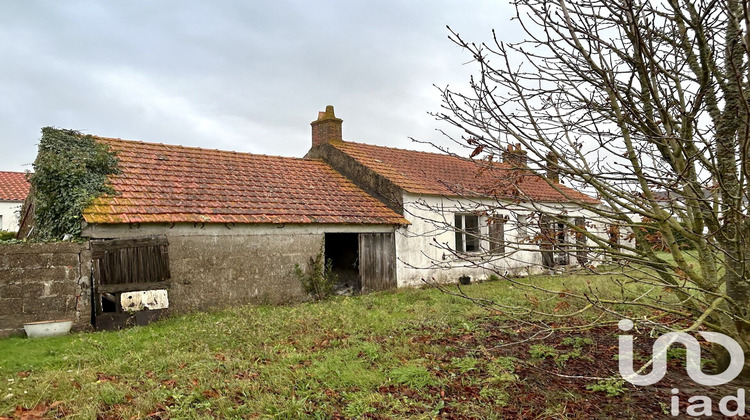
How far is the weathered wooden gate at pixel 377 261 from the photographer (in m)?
13.6

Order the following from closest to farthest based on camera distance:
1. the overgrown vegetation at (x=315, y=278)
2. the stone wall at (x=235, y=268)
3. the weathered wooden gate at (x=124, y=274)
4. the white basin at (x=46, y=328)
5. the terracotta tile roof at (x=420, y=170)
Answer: the white basin at (x=46, y=328) → the weathered wooden gate at (x=124, y=274) → the stone wall at (x=235, y=268) → the overgrown vegetation at (x=315, y=278) → the terracotta tile roof at (x=420, y=170)

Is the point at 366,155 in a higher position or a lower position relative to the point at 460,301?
higher

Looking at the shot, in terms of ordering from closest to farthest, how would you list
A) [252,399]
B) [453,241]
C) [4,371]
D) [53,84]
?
[252,399] → [4,371] → [53,84] → [453,241]

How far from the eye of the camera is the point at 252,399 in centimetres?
489

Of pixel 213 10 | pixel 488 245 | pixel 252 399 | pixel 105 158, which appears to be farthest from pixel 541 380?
pixel 488 245

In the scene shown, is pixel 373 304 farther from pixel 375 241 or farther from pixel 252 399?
pixel 252 399

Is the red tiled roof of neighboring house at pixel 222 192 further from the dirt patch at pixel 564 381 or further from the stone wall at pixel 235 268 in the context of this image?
the dirt patch at pixel 564 381

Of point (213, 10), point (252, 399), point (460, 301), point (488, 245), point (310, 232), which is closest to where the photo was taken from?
point (252, 399)

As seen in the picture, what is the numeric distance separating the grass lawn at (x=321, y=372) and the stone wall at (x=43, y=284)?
1.99 feet

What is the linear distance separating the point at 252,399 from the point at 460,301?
22.5 ft

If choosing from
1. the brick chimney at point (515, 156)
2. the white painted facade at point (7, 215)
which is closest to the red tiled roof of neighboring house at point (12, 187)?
the white painted facade at point (7, 215)

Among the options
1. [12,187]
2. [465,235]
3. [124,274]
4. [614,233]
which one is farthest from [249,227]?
[12,187]

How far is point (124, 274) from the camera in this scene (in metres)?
9.32

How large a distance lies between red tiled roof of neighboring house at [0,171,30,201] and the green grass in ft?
79.9
